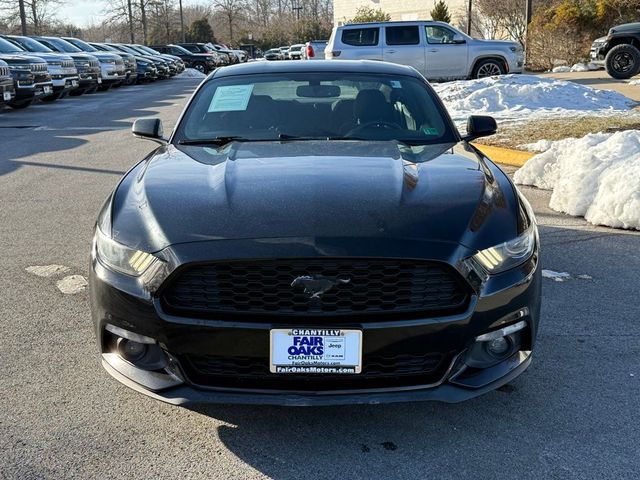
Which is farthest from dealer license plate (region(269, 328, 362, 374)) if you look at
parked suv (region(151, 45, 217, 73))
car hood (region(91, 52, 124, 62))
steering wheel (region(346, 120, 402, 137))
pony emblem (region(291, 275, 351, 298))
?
parked suv (region(151, 45, 217, 73))

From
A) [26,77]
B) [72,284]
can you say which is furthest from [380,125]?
[26,77]

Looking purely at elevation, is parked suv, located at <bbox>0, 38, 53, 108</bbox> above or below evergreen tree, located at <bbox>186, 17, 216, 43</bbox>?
below

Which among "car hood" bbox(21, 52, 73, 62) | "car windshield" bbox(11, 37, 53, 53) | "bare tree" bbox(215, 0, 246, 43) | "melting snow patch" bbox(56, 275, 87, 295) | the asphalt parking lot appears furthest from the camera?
"bare tree" bbox(215, 0, 246, 43)

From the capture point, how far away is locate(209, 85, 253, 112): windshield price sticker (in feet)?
14.5

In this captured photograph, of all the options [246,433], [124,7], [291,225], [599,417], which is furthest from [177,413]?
[124,7]

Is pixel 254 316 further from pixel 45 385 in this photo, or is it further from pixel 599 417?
pixel 599 417

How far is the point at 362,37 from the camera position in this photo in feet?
64.5

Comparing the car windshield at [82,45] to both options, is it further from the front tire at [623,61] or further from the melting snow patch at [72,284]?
the melting snow patch at [72,284]

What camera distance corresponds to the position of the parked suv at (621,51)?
19305 mm

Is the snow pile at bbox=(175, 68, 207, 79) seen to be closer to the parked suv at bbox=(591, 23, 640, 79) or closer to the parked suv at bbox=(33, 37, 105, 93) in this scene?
the parked suv at bbox=(33, 37, 105, 93)

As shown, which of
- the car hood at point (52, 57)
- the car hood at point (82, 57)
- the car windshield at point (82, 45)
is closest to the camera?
the car hood at point (52, 57)

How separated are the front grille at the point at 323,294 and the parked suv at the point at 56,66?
18503mm

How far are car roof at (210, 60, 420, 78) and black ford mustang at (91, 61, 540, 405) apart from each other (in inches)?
69.6

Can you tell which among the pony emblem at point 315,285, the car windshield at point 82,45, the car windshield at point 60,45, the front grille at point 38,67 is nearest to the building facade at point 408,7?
the car windshield at point 82,45
